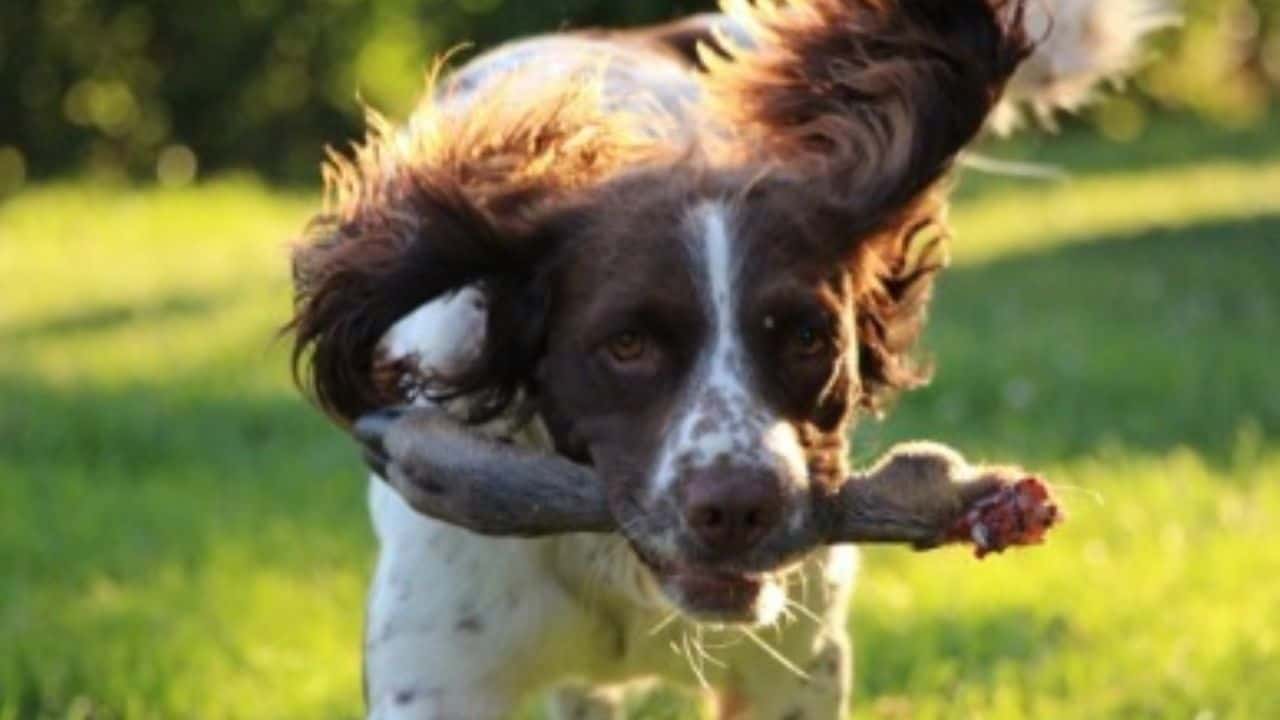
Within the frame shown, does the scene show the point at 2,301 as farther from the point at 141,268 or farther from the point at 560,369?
the point at 560,369

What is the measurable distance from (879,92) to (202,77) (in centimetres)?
1481

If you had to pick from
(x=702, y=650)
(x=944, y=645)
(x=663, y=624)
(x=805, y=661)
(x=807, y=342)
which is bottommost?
(x=944, y=645)

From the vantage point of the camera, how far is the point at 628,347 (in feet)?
12.7

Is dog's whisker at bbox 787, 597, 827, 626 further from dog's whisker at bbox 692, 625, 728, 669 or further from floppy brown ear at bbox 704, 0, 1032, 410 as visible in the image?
floppy brown ear at bbox 704, 0, 1032, 410

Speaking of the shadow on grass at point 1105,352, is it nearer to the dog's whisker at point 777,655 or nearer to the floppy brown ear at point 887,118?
the dog's whisker at point 777,655

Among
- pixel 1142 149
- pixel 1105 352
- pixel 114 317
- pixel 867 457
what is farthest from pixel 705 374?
pixel 1142 149

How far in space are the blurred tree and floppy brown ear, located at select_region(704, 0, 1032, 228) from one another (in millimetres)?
14012

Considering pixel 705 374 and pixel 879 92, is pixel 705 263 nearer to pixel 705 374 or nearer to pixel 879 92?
pixel 705 374

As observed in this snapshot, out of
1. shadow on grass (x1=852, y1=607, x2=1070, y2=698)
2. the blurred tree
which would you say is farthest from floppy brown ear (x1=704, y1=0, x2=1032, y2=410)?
the blurred tree

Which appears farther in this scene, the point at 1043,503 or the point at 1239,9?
the point at 1239,9

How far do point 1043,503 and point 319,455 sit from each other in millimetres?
4683

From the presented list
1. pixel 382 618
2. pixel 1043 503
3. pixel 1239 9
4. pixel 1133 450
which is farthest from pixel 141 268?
pixel 1239 9

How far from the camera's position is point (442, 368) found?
4195mm

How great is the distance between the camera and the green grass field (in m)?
5.74
